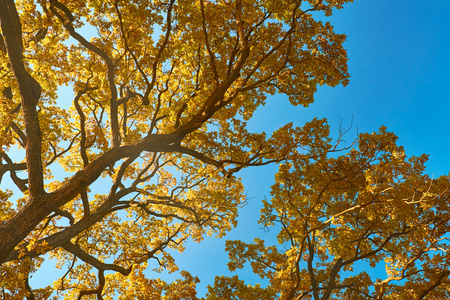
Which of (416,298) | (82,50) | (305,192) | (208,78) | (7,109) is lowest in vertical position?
(416,298)

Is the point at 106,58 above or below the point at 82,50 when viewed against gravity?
below

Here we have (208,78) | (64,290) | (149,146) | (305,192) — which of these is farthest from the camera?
(64,290)

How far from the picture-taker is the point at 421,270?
8.33 m

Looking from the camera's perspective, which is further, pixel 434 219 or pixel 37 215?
pixel 434 219

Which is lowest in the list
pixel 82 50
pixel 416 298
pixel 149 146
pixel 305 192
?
pixel 416 298

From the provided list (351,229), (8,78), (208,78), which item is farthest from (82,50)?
(351,229)

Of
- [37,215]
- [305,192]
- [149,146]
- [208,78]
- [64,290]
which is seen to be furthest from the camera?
[64,290]

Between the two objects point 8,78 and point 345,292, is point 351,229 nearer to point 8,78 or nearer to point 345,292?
point 345,292

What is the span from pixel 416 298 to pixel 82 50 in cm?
1504

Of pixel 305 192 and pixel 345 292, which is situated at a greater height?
pixel 305 192

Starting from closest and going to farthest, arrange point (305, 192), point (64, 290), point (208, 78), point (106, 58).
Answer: point (106, 58), point (305, 192), point (208, 78), point (64, 290)

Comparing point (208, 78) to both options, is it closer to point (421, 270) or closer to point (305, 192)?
point (305, 192)

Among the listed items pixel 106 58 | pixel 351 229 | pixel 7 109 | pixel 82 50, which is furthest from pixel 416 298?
pixel 7 109

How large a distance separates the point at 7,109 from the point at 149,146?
5890mm
